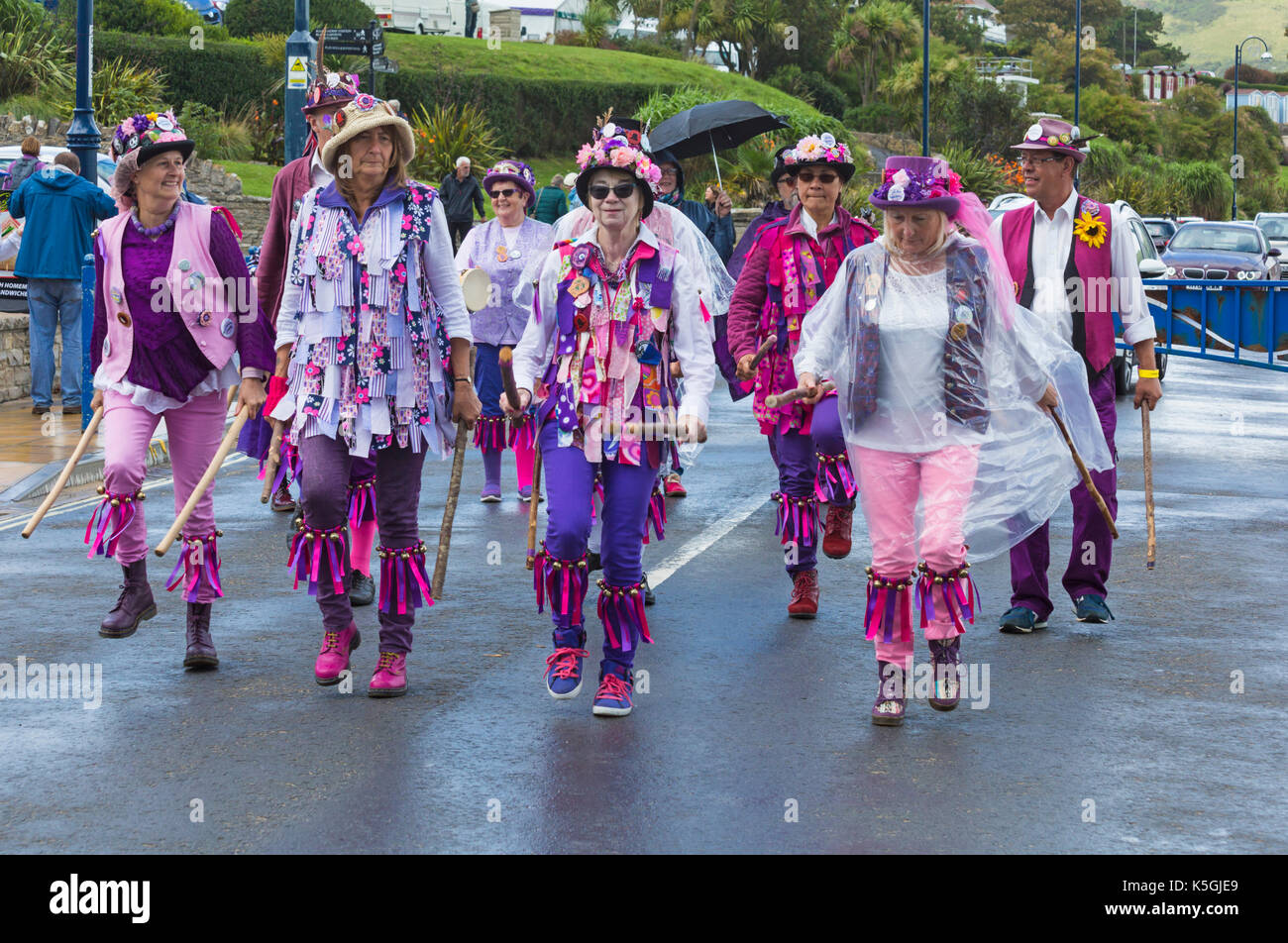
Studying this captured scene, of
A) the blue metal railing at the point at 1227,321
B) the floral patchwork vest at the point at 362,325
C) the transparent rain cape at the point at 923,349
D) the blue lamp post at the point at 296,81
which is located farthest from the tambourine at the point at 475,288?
the blue lamp post at the point at 296,81

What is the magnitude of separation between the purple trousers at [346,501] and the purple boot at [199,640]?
2.05 feet

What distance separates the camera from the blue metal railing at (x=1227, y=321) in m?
14.7

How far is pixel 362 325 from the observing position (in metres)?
5.91

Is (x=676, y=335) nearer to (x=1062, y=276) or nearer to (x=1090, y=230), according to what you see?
(x=1062, y=276)

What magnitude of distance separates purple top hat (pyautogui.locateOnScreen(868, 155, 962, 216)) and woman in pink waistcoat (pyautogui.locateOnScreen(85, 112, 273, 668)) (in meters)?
2.45

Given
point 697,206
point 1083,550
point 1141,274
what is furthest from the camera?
point 1141,274

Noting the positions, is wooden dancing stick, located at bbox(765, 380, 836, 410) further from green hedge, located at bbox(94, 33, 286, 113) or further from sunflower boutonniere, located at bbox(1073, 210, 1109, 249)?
green hedge, located at bbox(94, 33, 286, 113)

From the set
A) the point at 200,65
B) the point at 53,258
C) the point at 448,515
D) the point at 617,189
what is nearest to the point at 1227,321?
the point at 53,258

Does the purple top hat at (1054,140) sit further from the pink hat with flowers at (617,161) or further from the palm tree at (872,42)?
the palm tree at (872,42)

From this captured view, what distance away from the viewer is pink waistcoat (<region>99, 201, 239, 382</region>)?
6477 mm

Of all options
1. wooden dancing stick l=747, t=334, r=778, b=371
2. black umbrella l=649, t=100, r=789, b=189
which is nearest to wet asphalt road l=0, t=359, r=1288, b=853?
wooden dancing stick l=747, t=334, r=778, b=371

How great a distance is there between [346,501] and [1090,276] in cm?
339

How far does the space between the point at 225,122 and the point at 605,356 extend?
3294 cm

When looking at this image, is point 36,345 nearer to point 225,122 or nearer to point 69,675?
point 69,675
